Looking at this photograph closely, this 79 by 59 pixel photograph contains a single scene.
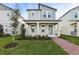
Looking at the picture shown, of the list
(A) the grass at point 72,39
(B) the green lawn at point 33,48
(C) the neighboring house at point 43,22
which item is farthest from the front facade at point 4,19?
(A) the grass at point 72,39

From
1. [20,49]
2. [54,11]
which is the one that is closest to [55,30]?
[54,11]

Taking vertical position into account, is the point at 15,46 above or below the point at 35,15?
below

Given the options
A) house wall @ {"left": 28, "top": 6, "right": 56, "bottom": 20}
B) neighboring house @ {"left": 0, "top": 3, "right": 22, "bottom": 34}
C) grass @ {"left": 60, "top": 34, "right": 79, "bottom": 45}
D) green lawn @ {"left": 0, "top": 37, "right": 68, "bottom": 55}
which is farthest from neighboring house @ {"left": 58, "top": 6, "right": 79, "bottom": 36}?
neighboring house @ {"left": 0, "top": 3, "right": 22, "bottom": 34}

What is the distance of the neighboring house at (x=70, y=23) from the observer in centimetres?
658

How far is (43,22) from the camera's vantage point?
262 inches

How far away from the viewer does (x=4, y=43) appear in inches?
257

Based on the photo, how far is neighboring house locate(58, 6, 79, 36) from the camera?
6.58 meters

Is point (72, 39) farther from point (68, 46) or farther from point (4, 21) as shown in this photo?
point (4, 21)

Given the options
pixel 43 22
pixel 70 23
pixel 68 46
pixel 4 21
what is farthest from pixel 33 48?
pixel 70 23

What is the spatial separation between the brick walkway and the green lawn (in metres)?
0.08

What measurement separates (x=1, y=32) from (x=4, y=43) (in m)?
0.25

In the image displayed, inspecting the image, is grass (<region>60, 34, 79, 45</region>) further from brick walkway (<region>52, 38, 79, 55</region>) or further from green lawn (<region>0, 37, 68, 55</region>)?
green lawn (<region>0, 37, 68, 55</region>)

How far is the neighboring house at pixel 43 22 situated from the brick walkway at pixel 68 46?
0.15 metres
